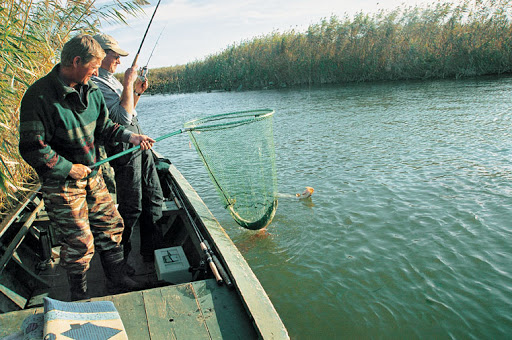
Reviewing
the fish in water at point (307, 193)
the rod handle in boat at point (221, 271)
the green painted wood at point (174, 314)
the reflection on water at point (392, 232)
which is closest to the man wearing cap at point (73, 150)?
the green painted wood at point (174, 314)

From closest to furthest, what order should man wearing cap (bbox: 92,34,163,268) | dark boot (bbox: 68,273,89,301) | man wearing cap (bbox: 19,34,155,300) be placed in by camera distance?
1. man wearing cap (bbox: 19,34,155,300)
2. dark boot (bbox: 68,273,89,301)
3. man wearing cap (bbox: 92,34,163,268)

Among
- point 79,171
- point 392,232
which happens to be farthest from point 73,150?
point 392,232

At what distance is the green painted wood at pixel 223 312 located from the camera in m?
2.33

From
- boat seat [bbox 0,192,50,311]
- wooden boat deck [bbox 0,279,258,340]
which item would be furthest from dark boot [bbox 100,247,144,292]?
boat seat [bbox 0,192,50,311]

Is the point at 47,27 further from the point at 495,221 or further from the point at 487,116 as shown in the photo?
the point at 487,116

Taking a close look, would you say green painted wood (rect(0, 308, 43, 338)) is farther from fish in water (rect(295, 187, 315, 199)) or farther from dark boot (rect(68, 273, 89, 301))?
fish in water (rect(295, 187, 315, 199))

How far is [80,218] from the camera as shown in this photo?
2754mm

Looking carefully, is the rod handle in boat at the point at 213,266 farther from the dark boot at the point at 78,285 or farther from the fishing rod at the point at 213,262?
the dark boot at the point at 78,285

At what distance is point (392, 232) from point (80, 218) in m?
3.83

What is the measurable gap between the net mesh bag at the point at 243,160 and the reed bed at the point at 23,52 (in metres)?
1.81

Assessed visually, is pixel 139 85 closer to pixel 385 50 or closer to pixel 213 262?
pixel 213 262

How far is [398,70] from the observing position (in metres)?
21.3

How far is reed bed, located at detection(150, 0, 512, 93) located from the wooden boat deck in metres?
20.3

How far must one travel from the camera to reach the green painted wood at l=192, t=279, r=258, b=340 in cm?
233
